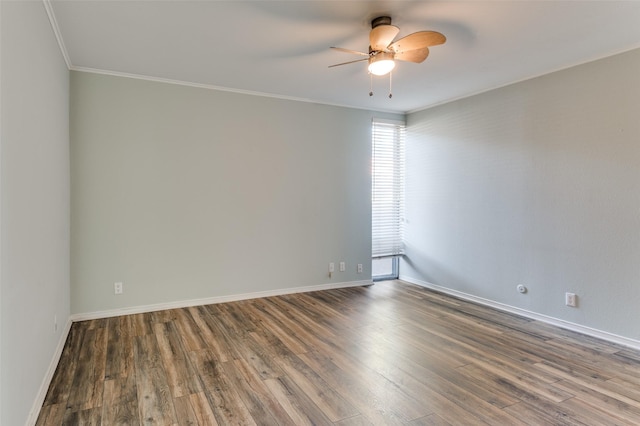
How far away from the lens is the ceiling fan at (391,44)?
8.03 ft

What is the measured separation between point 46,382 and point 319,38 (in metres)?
3.19

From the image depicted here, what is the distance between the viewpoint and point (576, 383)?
2486 mm

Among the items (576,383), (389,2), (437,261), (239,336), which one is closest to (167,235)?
(239,336)

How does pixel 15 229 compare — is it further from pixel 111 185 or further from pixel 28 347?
pixel 111 185

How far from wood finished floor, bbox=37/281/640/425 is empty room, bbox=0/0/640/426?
22mm

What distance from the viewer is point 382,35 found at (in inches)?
101

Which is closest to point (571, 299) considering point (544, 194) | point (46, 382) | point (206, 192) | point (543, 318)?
point (543, 318)

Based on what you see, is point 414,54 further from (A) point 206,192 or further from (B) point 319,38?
(A) point 206,192

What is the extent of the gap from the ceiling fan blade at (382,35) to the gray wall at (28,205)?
6.92ft

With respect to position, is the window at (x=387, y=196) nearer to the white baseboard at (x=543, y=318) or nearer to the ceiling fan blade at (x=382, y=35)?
the white baseboard at (x=543, y=318)

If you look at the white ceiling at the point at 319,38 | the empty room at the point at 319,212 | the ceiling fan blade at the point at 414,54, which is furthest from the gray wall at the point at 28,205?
the ceiling fan blade at the point at 414,54

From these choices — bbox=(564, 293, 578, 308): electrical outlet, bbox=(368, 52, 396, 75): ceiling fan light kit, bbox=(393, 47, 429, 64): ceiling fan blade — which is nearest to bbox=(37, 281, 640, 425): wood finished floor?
bbox=(564, 293, 578, 308): electrical outlet

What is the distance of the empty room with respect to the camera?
2.21 m

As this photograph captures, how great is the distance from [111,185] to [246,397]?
274 cm
